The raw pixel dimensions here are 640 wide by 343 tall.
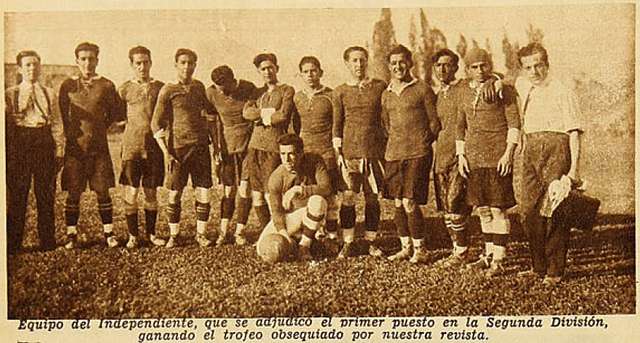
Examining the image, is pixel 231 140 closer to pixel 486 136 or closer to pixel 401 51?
pixel 401 51

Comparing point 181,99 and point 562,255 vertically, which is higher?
point 181,99

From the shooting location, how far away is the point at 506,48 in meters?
2.66

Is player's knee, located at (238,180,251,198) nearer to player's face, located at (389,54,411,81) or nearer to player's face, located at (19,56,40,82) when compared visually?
player's face, located at (389,54,411,81)

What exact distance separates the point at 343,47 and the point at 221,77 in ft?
1.08

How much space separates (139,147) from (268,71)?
1.28ft

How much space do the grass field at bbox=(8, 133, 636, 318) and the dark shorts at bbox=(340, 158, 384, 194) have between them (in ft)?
0.24

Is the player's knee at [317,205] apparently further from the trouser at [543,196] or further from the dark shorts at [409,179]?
the trouser at [543,196]

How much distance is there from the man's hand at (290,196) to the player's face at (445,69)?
18.5 inches

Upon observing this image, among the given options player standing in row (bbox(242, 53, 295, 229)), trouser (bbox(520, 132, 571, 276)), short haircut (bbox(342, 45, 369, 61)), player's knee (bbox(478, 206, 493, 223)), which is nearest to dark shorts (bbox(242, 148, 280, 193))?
player standing in row (bbox(242, 53, 295, 229))

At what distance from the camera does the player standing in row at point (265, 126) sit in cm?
267

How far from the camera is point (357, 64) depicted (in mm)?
2660

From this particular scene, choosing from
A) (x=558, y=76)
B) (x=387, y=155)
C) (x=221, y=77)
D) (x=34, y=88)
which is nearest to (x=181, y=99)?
(x=221, y=77)

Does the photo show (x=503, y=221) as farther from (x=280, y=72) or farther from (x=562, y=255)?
(x=280, y=72)

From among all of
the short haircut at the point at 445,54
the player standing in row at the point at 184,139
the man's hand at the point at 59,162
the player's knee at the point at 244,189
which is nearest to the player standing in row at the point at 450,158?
the short haircut at the point at 445,54
